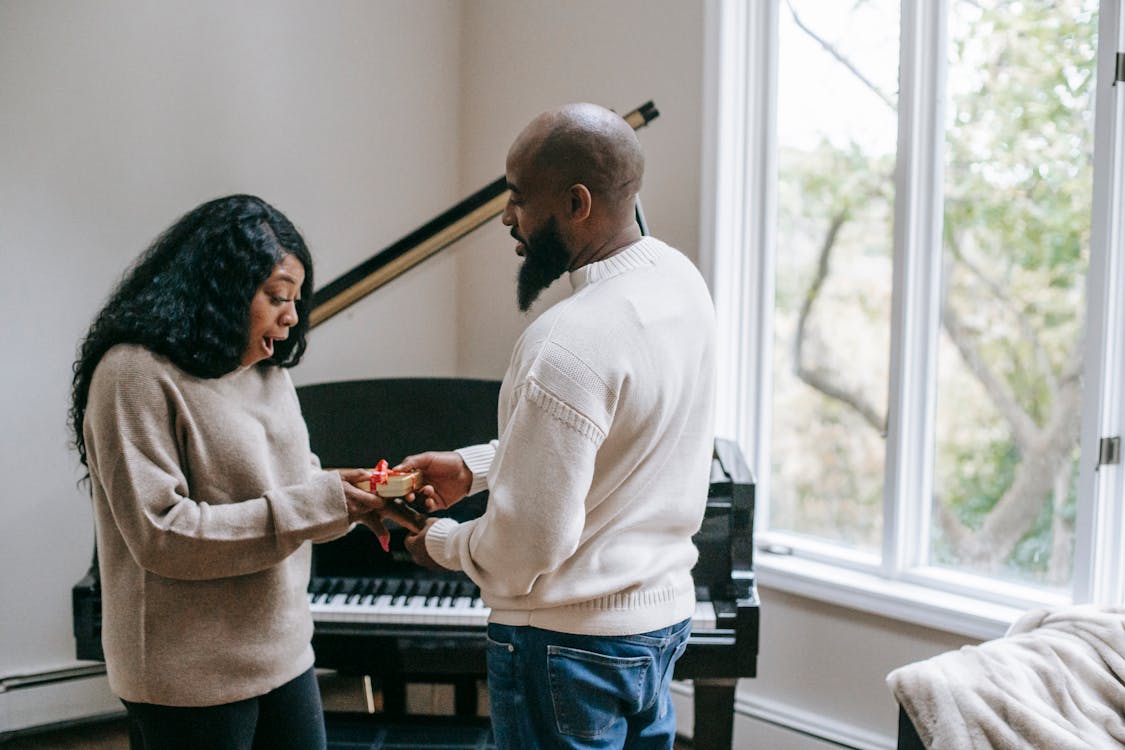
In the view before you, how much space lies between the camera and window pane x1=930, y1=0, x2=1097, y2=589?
8.70 ft

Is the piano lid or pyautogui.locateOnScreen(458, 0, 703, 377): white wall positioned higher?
pyautogui.locateOnScreen(458, 0, 703, 377): white wall

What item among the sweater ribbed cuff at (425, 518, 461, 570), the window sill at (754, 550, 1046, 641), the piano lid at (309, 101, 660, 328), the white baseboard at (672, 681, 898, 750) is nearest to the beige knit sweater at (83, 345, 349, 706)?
the sweater ribbed cuff at (425, 518, 461, 570)

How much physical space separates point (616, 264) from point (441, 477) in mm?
666

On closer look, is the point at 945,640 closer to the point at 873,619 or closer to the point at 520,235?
the point at 873,619

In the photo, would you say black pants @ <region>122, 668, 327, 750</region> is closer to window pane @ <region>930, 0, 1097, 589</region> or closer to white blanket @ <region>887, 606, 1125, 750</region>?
white blanket @ <region>887, 606, 1125, 750</region>

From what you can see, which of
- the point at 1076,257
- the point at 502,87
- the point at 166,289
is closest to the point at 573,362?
the point at 166,289

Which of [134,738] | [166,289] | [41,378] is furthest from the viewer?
[41,378]

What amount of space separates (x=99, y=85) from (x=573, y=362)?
2.59 meters

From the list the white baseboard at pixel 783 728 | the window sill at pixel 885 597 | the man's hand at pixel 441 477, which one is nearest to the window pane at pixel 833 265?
the window sill at pixel 885 597

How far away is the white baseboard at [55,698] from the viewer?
318 centimetres

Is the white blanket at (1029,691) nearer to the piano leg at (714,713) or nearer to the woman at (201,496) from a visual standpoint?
the piano leg at (714,713)

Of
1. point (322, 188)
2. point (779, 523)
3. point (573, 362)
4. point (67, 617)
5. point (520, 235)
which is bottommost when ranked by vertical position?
point (67, 617)

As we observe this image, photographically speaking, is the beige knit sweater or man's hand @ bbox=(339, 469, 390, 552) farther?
man's hand @ bbox=(339, 469, 390, 552)

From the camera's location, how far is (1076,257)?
2648mm
